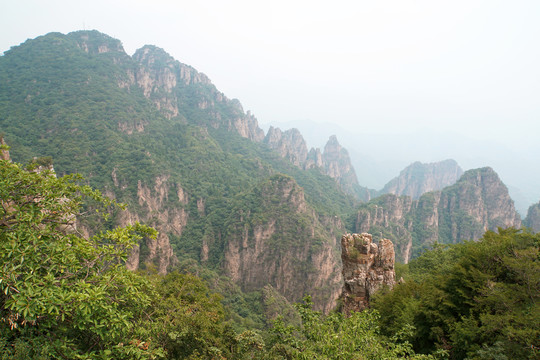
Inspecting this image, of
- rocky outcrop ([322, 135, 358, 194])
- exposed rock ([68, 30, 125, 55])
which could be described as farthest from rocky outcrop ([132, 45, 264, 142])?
rocky outcrop ([322, 135, 358, 194])

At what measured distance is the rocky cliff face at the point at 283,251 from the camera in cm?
5675

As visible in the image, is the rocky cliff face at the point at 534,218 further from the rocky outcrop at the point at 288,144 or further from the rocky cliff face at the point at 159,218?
the rocky cliff face at the point at 159,218

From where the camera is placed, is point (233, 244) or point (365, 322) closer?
point (365, 322)

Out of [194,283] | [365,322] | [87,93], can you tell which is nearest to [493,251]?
[365,322]

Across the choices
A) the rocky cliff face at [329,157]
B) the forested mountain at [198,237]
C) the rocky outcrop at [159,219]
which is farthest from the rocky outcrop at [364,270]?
the rocky cliff face at [329,157]

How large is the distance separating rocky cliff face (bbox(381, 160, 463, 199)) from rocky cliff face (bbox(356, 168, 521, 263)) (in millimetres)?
73399

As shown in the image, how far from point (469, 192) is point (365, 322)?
103919mm

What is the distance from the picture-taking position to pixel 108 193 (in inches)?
2227

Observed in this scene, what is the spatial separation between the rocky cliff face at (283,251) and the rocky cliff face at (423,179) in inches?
4820

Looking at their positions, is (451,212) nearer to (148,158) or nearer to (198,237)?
(198,237)

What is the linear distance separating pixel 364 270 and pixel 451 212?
89793 mm

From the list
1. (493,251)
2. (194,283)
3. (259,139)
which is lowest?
(194,283)

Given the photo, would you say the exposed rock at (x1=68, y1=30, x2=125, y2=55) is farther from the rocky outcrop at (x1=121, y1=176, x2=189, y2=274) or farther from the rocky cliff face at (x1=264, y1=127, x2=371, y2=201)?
the rocky cliff face at (x1=264, y1=127, x2=371, y2=201)

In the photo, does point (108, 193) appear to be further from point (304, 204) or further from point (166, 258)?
point (304, 204)
